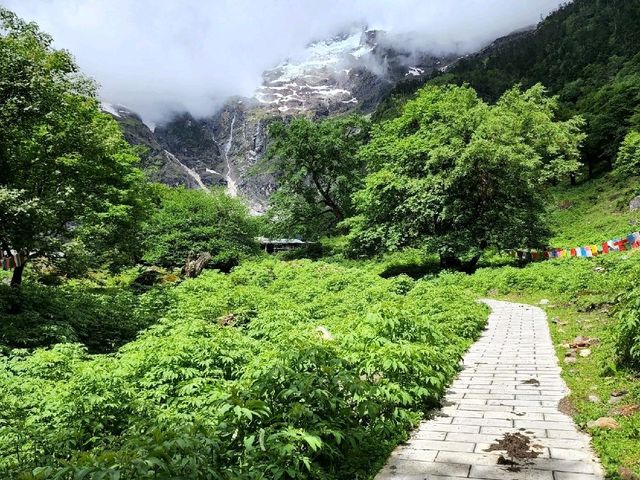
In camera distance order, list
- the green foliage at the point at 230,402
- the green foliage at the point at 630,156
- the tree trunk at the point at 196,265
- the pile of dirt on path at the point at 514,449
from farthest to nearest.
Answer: the green foliage at the point at 630,156, the tree trunk at the point at 196,265, the pile of dirt on path at the point at 514,449, the green foliage at the point at 230,402

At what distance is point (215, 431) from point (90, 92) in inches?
794

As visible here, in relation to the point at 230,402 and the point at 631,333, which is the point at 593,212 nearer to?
the point at 631,333

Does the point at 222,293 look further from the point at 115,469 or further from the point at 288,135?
the point at 288,135

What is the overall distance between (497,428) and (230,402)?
3.73m

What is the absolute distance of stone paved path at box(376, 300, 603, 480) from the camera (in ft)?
15.9

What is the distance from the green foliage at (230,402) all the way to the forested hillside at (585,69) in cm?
5094

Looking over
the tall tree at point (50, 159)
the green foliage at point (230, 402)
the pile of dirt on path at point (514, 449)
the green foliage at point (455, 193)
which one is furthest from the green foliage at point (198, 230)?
the pile of dirt on path at point (514, 449)

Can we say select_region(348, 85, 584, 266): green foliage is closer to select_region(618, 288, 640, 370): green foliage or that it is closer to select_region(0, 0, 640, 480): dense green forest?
select_region(0, 0, 640, 480): dense green forest

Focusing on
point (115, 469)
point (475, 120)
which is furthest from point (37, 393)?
point (475, 120)

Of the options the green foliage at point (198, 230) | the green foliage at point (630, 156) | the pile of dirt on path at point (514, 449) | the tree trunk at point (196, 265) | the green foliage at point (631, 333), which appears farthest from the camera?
the green foliage at point (630, 156)

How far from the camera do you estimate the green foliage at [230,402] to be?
12.5 feet

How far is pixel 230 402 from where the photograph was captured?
434 cm

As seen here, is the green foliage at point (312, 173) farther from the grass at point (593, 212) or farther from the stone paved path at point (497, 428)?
the stone paved path at point (497, 428)

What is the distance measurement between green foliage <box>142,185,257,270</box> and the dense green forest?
0.19 meters
